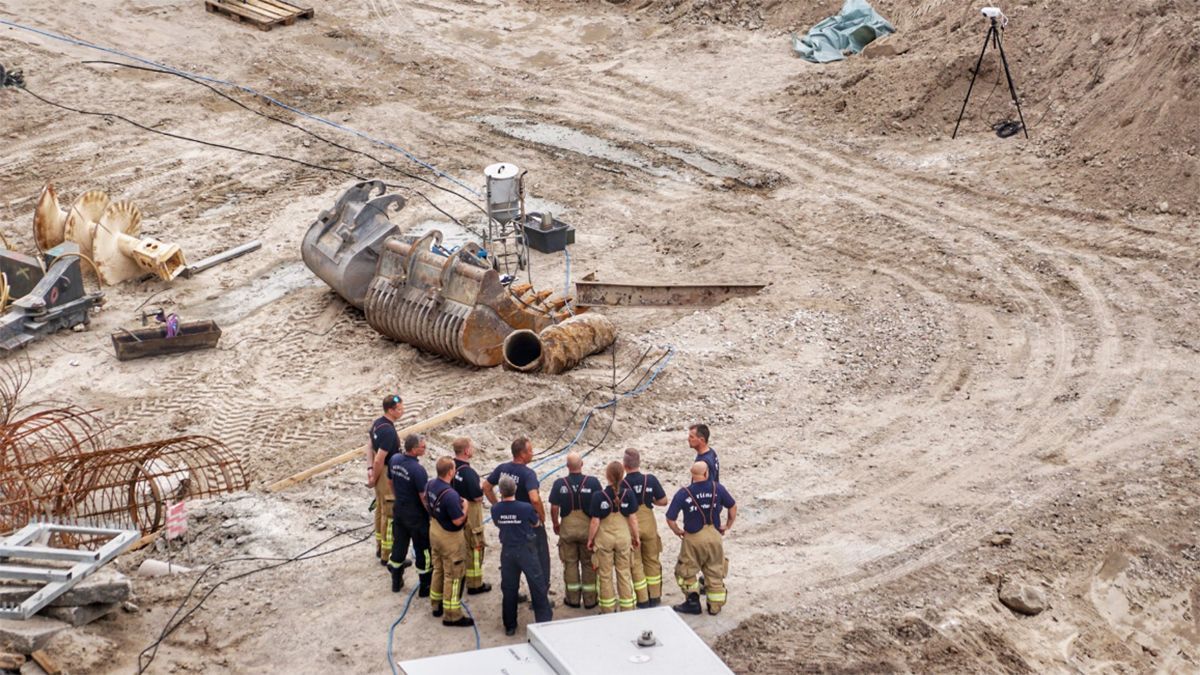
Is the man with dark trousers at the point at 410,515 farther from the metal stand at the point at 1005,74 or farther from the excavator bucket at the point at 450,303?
the metal stand at the point at 1005,74

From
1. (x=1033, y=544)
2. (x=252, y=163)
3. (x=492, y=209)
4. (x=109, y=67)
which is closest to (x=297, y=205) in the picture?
(x=252, y=163)

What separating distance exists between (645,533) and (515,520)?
1.05 meters

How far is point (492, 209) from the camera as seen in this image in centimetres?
1716

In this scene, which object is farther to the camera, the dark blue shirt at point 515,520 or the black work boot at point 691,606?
the black work boot at point 691,606

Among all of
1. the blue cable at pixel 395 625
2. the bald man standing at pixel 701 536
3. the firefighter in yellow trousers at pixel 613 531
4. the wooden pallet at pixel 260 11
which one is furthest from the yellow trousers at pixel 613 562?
the wooden pallet at pixel 260 11

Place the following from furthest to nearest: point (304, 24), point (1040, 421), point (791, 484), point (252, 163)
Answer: point (304, 24) < point (252, 163) < point (1040, 421) < point (791, 484)

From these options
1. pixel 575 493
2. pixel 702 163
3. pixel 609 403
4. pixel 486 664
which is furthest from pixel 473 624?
pixel 702 163

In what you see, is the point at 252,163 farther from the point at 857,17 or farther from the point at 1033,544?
the point at 1033,544

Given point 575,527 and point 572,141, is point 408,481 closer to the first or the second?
point 575,527

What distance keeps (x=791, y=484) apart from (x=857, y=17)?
14110 millimetres

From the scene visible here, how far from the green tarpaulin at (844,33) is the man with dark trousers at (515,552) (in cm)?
1573

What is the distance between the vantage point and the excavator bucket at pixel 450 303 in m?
14.6

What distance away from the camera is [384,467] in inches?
423

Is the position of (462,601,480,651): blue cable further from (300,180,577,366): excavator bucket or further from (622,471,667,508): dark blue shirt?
(300,180,577,366): excavator bucket
